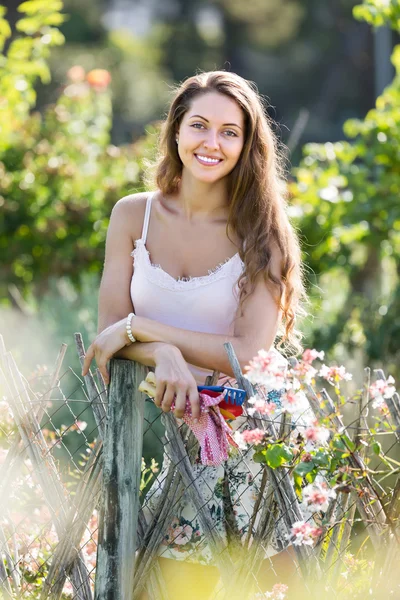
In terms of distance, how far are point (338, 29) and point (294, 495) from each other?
24.3 m

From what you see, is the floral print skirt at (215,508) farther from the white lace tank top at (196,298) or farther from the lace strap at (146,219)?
the lace strap at (146,219)

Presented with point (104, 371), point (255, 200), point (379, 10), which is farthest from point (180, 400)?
point (379, 10)

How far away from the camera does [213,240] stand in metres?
2.70

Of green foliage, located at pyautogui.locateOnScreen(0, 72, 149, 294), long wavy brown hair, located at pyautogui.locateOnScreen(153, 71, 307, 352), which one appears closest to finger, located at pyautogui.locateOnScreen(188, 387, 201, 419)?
long wavy brown hair, located at pyautogui.locateOnScreen(153, 71, 307, 352)

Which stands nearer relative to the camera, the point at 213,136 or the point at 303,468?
the point at 303,468

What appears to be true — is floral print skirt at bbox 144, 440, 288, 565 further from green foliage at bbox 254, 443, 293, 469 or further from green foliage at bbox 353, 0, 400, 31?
green foliage at bbox 353, 0, 400, 31

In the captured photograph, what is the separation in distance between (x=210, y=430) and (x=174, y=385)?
16cm

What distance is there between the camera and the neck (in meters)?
2.74

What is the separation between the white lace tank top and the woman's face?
0.90ft

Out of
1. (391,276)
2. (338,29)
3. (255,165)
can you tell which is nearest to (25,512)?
(255,165)

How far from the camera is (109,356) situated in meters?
2.32

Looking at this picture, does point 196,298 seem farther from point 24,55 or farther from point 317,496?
point 24,55

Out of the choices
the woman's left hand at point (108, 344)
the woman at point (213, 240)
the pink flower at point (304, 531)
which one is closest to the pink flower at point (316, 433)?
the pink flower at point (304, 531)

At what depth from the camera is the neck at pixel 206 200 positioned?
2.74 metres
